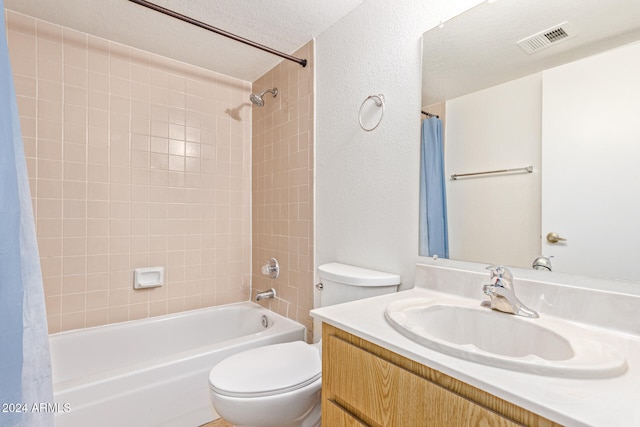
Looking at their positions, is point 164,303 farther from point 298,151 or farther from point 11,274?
point 11,274

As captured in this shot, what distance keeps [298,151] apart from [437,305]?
1346mm

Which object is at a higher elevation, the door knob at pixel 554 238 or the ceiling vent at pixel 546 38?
the ceiling vent at pixel 546 38

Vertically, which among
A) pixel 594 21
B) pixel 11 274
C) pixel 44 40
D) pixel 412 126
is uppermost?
pixel 44 40

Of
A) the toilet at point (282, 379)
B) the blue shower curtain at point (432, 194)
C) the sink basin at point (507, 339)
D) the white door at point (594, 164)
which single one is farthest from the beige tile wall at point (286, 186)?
the white door at point (594, 164)

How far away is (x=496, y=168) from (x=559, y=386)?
0.77 meters

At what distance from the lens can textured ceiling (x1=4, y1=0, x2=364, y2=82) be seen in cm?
164

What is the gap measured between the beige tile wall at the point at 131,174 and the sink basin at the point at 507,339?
1.06 meters

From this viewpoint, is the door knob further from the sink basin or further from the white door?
the sink basin

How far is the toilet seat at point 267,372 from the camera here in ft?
3.79

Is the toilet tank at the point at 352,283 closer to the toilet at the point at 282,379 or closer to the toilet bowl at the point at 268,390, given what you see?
the toilet at the point at 282,379

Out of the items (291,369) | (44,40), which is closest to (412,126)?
(291,369)

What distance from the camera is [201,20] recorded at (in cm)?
177

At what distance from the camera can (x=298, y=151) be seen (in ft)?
6.75

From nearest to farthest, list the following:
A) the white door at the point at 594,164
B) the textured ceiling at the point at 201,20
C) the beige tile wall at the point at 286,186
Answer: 1. the white door at the point at 594,164
2. the textured ceiling at the point at 201,20
3. the beige tile wall at the point at 286,186
